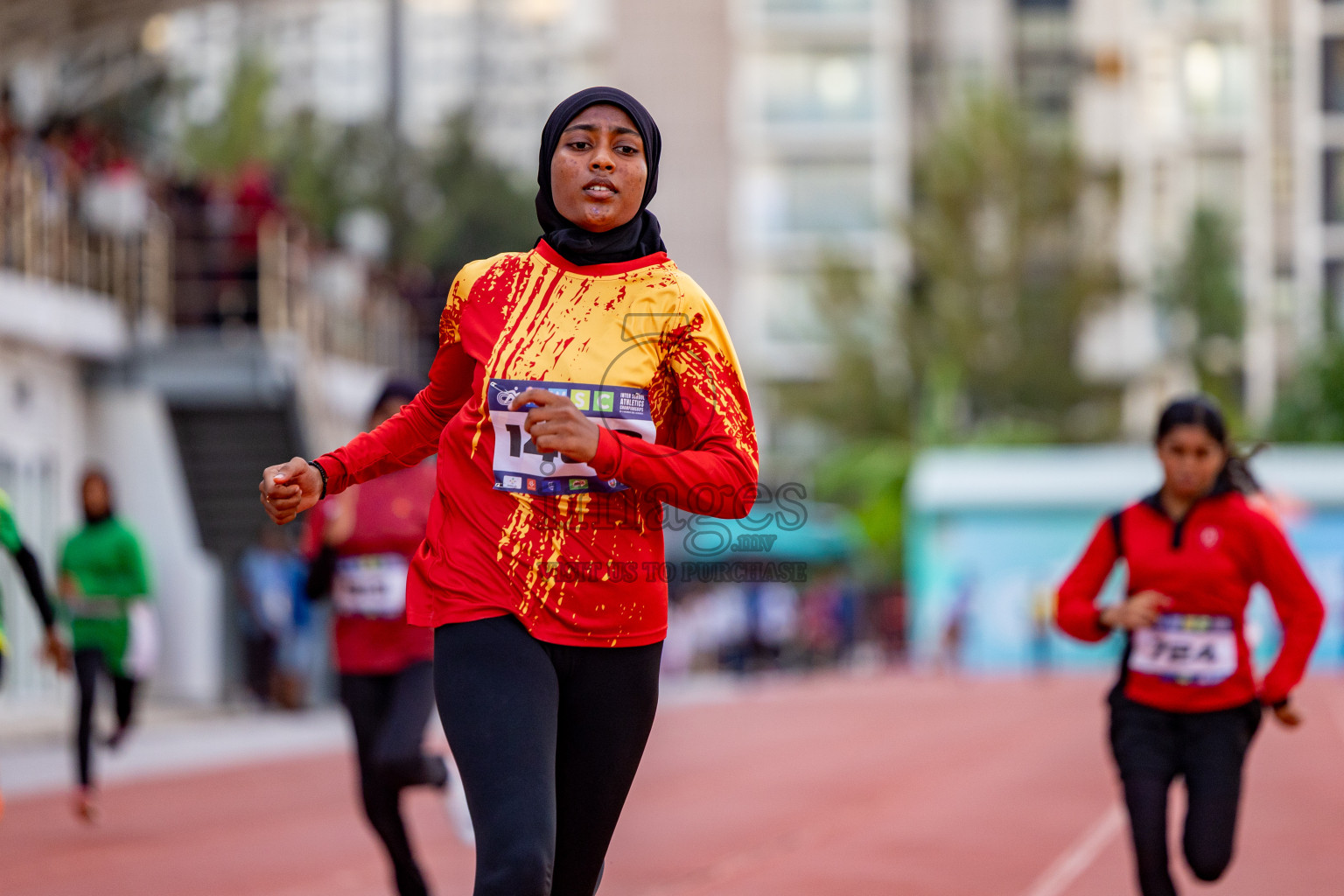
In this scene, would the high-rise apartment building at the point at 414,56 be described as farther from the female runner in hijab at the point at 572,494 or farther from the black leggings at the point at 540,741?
the black leggings at the point at 540,741

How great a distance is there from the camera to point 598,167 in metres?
4.45

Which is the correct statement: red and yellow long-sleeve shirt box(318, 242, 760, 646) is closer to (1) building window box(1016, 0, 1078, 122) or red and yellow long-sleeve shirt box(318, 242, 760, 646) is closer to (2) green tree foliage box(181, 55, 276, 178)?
(2) green tree foliage box(181, 55, 276, 178)

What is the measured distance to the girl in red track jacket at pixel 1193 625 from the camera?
667 centimetres

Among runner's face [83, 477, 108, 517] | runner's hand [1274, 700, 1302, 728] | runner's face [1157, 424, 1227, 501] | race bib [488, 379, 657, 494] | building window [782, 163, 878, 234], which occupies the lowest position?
runner's hand [1274, 700, 1302, 728]

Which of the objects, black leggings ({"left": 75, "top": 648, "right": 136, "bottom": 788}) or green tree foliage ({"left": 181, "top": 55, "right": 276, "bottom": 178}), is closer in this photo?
black leggings ({"left": 75, "top": 648, "right": 136, "bottom": 788})

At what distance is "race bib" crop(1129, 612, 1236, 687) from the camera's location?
22.3ft

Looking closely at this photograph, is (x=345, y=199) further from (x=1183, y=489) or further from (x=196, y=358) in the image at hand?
(x=1183, y=489)

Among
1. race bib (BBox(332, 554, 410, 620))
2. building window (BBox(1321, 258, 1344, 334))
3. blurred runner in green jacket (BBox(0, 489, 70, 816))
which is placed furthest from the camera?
building window (BBox(1321, 258, 1344, 334))

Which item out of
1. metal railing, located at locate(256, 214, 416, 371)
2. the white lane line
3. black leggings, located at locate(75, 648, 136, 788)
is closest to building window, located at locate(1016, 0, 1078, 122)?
metal railing, located at locate(256, 214, 416, 371)

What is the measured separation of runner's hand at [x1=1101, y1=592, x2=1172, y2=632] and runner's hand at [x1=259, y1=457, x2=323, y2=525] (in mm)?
3075

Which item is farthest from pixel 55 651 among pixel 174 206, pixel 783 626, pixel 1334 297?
pixel 1334 297

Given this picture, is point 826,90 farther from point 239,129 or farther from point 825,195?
point 239,129

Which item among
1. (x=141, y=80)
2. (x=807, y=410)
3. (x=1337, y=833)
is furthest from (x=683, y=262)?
(x=1337, y=833)

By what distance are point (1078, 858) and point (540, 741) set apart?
23.4 feet
